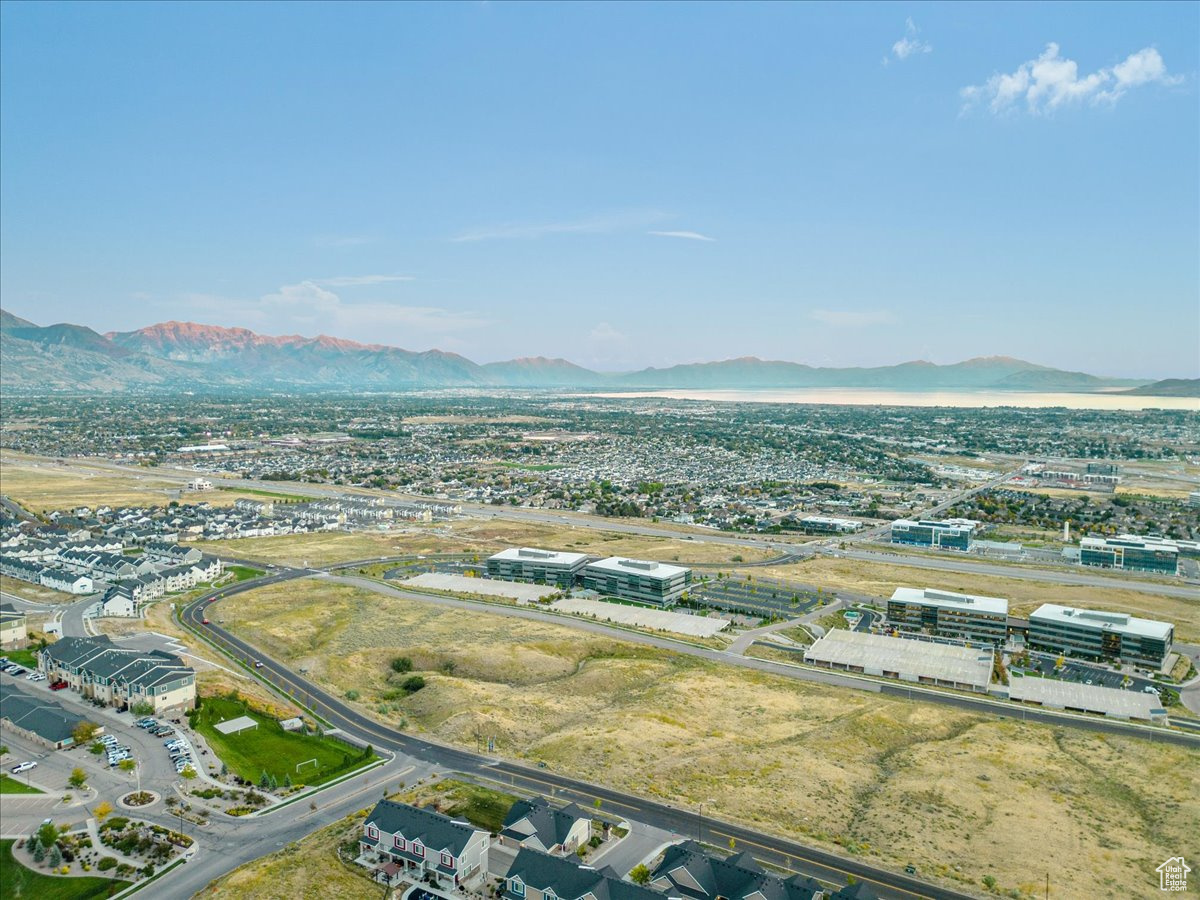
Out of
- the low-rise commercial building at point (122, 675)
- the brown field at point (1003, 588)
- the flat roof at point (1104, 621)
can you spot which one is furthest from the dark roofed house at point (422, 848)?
the brown field at point (1003, 588)

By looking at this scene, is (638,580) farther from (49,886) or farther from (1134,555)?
(1134,555)

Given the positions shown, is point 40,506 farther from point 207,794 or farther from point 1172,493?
point 1172,493

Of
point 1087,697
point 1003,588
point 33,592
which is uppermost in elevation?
point 1003,588

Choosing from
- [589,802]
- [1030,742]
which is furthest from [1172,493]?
[589,802]

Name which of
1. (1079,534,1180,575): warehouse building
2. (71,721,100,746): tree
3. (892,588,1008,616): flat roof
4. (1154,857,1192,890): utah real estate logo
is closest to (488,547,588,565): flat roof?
(892,588,1008,616): flat roof

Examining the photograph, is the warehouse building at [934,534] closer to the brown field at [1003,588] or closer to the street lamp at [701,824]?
the brown field at [1003,588]

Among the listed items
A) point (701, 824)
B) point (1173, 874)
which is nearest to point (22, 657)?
point (701, 824)
